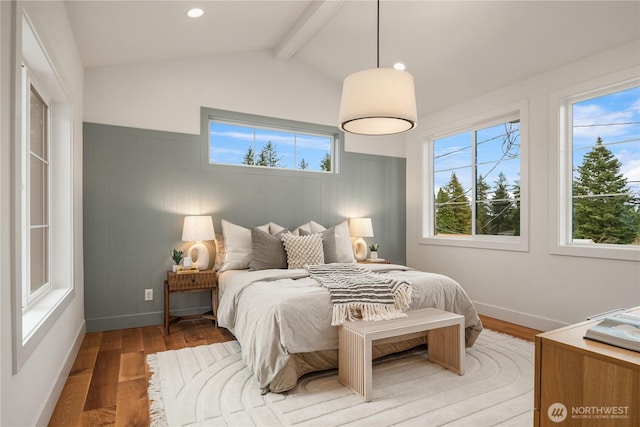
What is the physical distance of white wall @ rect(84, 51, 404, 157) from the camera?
3.70 metres

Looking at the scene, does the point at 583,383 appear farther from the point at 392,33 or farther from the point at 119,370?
the point at 392,33

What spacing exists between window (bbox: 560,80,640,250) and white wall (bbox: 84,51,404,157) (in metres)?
2.39

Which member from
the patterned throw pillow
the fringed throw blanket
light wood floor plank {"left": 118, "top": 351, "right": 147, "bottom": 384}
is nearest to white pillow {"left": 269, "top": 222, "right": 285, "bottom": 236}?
the patterned throw pillow

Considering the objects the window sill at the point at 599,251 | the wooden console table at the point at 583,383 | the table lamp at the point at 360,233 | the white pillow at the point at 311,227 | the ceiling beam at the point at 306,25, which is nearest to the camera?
the wooden console table at the point at 583,383

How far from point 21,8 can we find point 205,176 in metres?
2.54

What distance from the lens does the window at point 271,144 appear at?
4.32 metres

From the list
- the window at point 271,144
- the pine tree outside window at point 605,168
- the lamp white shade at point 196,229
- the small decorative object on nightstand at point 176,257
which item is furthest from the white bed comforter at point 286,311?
the window at point 271,144

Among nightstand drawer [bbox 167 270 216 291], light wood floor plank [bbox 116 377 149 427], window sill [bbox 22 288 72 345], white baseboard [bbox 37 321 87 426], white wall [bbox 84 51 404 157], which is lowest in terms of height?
light wood floor plank [bbox 116 377 149 427]

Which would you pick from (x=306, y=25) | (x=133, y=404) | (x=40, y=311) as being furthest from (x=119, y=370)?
(x=306, y=25)

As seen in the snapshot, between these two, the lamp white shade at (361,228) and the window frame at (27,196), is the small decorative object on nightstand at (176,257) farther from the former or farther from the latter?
the lamp white shade at (361,228)

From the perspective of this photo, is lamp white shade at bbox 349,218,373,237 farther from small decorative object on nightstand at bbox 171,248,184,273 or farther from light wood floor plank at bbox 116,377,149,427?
light wood floor plank at bbox 116,377,149,427

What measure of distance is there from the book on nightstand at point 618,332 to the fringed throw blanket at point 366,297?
1508mm

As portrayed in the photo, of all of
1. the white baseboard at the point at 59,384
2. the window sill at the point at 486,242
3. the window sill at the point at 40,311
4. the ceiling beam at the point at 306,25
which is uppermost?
the ceiling beam at the point at 306,25

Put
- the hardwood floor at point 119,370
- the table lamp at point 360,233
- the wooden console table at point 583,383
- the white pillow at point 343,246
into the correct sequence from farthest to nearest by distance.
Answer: the table lamp at point 360,233 → the white pillow at point 343,246 → the hardwood floor at point 119,370 → the wooden console table at point 583,383
